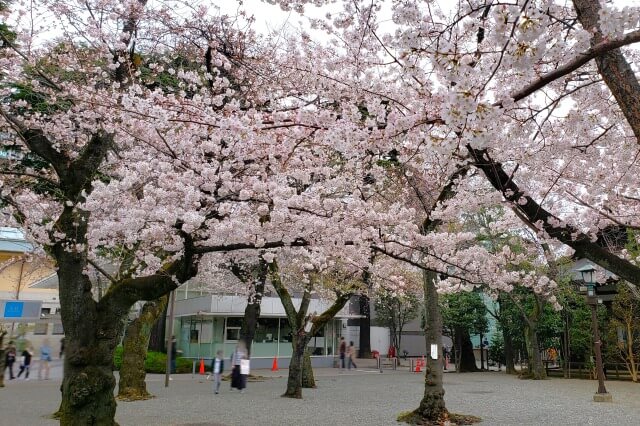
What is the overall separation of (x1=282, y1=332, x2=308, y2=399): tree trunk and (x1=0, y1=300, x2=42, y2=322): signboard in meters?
6.67

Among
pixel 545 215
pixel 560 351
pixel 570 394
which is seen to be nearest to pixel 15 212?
pixel 545 215

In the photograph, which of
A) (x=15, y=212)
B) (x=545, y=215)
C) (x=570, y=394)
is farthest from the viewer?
(x=570, y=394)

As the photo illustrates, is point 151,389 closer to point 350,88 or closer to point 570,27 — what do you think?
point 350,88

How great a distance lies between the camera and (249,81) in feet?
24.5

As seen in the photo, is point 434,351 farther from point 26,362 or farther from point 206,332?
point 206,332

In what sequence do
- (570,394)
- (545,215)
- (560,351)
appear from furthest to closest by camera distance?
1. (560,351)
2. (570,394)
3. (545,215)

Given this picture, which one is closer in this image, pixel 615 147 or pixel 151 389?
pixel 615 147

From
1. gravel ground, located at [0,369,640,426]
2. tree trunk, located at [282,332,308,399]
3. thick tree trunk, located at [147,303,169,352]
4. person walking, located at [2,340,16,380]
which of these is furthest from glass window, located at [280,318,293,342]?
tree trunk, located at [282,332,308,399]

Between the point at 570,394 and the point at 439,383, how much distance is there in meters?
7.14

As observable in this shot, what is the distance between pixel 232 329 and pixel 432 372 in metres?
15.9

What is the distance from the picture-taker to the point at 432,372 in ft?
31.3

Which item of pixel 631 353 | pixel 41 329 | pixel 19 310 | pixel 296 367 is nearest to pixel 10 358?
pixel 41 329

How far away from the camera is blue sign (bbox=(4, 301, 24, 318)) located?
37.9ft

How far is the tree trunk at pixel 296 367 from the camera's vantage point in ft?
41.5
